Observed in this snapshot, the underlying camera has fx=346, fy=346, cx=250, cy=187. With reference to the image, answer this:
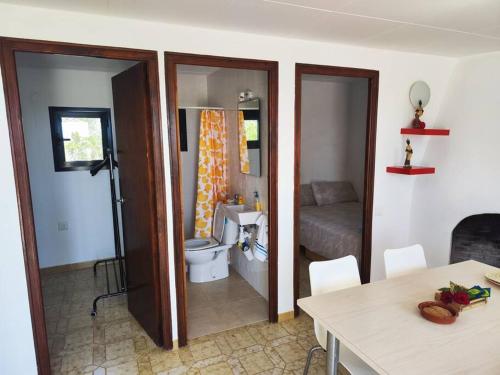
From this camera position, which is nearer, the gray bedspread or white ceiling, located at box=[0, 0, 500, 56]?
white ceiling, located at box=[0, 0, 500, 56]

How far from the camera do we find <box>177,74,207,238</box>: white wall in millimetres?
4449

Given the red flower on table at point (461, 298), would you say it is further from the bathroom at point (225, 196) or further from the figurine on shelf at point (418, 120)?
the figurine on shelf at point (418, 120)

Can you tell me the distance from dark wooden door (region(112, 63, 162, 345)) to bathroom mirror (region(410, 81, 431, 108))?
239 cm

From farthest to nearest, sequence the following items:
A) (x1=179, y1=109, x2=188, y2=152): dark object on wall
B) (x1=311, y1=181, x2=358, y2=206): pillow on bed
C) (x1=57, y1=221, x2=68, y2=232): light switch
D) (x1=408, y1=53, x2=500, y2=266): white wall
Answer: (x1=311, y1=181, x2=358, y2=206): pillow on bed < (x1=179, y1=109, x2=188, y2=152): dark object on wall < (x1=57, y1=221, x2=68, y2=232): light switch < (x1=408, y1=53, x2=500, y2=266): white wall

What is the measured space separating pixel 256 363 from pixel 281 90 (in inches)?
79.0

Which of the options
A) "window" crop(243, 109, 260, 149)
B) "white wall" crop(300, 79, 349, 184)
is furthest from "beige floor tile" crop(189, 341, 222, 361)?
"white wall" crop(300, 79, 349, 184)

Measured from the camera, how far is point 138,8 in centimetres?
195

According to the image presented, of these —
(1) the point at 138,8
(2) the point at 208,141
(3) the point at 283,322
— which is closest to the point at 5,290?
(1) the point at 138,8

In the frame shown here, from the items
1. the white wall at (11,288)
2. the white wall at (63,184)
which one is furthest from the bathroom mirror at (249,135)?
the white wall at (11,288)

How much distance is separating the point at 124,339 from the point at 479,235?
3214 mm

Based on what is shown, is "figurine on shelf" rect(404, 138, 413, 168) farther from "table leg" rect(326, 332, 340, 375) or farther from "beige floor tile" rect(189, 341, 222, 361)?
"beige floor tile" rect(189, 341, 222, 361)

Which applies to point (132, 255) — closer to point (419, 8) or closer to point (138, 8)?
point (138, 8)

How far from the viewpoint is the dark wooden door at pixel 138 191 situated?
7.84 ft

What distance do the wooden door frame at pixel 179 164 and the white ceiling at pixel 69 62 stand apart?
1062 mm
